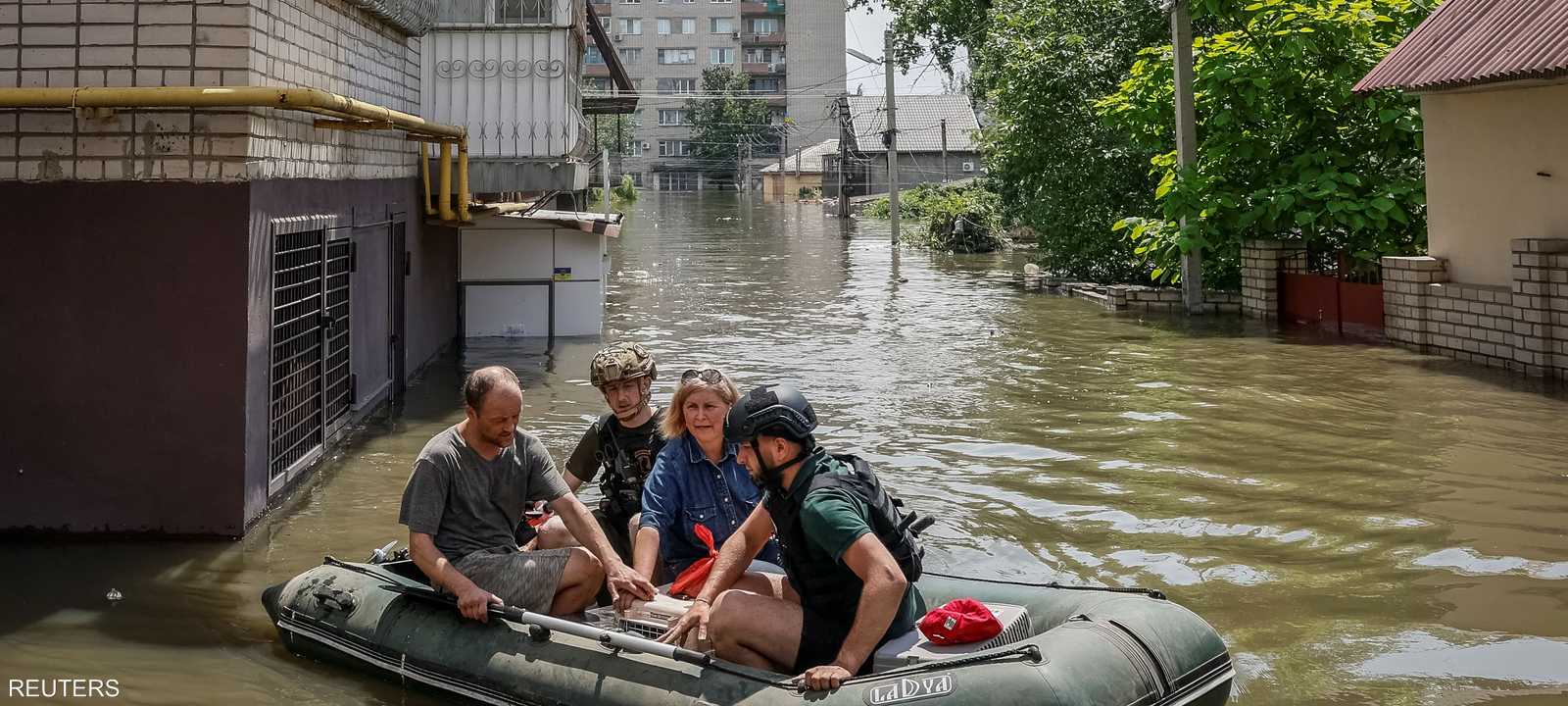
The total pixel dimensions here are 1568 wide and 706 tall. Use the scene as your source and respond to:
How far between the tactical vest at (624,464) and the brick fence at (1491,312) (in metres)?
11.4

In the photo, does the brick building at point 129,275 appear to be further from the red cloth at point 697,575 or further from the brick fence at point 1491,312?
the brick fence at point 1491,312

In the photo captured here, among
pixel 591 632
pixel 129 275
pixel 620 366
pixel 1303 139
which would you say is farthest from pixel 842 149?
pixel 591 632

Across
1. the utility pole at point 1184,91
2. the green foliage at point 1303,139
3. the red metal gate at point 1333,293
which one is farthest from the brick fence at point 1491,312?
the utility pole at point 1184,91

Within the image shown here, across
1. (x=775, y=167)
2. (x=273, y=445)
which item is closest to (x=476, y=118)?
(x=273, y=445)

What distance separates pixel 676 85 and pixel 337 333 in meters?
98.0

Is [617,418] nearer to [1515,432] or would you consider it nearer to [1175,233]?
[1515,432]

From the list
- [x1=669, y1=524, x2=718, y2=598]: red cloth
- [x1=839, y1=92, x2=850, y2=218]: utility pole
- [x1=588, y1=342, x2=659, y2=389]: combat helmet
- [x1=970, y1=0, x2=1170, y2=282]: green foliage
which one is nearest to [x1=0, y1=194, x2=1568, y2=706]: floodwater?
[x1=669, y1=524, x2=718, y2=598]: red cloth

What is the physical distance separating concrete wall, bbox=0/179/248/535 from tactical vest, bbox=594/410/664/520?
275 cm

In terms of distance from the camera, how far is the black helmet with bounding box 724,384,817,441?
17.1 ft

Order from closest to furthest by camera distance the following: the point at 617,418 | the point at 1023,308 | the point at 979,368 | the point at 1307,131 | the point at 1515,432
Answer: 1. the point at 617,418
2. the point at 1515,432
3. the point at 979,368
4. the point at 1307,131
5. the point at 1023,308

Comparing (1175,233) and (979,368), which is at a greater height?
(1175,233)

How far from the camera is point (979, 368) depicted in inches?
689

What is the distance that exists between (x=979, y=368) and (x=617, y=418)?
34.8ft

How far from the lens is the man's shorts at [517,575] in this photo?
6.46 metres
